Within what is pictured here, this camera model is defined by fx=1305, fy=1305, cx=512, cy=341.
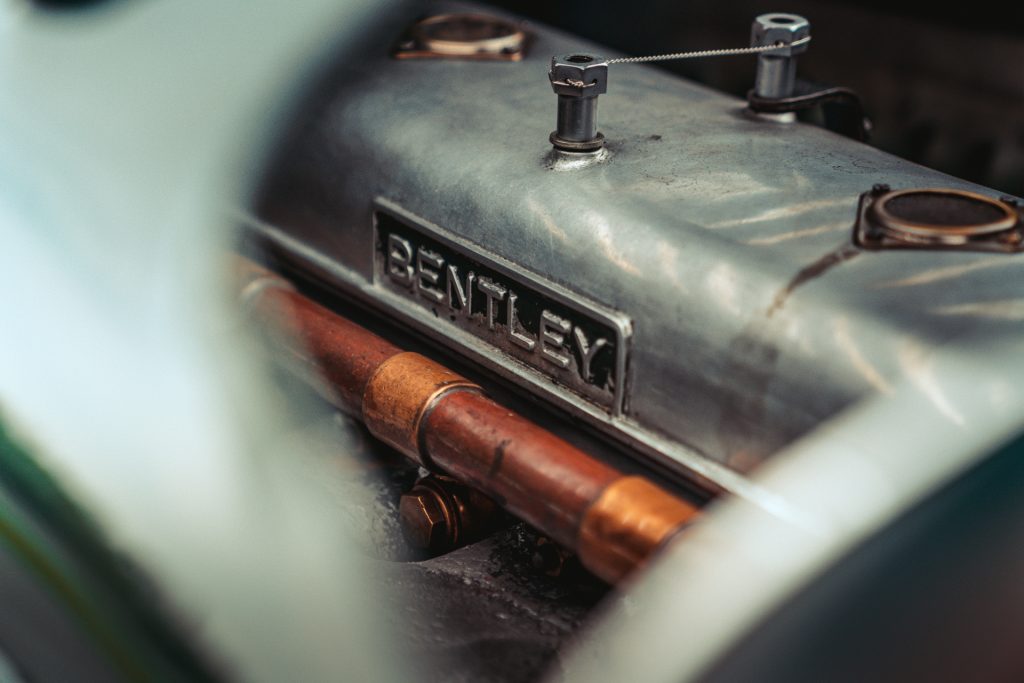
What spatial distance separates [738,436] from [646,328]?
13 centimetres

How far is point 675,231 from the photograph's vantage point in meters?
1.17

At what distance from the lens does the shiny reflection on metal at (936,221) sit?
1105mm

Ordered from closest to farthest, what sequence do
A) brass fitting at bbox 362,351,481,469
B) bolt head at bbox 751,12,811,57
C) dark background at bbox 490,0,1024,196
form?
1. brass fitting at bbox 362,351,481,469
2. bolt head at bbox 751,12,811,57
3. dark background at bbox 490,0,1024,196

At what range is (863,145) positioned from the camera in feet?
4.58

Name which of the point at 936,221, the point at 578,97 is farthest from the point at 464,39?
the point at 936,221

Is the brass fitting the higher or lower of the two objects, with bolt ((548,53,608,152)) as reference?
lower

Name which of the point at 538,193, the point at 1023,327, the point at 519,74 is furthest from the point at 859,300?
the point at 519,74

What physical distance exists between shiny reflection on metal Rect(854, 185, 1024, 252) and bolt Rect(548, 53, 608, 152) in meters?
0.28

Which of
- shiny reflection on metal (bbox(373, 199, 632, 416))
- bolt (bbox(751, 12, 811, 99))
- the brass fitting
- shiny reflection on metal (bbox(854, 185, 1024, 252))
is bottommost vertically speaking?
the brass fitting

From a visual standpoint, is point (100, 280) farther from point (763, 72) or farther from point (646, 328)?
point (763, 72)

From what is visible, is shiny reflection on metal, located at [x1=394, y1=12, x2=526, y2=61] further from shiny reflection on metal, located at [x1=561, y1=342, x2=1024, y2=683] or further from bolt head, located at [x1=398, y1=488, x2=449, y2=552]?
shiny reflection on metal, located at [x1=561, y1=342, x2=1024, y2=683]

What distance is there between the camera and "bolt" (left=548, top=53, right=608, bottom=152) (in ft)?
4.11

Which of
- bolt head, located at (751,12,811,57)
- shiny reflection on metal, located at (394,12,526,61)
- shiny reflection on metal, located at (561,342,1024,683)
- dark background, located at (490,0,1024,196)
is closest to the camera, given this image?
shiny reflection on metal, located at (561,342,1024,683)

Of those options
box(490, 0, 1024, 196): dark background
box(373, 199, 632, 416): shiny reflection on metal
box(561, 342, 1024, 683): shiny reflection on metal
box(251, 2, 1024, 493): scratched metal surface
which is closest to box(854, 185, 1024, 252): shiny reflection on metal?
box(251, 2, 1024, 493): scratched metal surface
